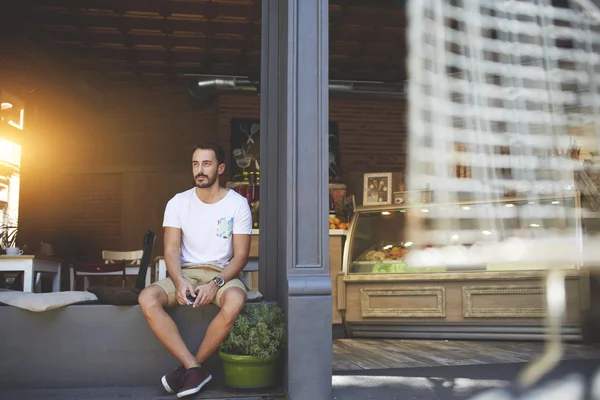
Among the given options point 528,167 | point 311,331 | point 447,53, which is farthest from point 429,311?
point 447,53

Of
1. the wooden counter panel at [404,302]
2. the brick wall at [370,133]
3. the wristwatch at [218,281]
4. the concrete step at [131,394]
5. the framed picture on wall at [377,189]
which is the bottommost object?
the concrete step at [131,394]

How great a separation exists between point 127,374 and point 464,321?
3384 millimetres

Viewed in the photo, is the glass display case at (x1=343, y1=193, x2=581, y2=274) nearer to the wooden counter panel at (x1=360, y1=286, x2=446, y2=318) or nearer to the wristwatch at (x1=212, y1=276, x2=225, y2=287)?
the wooden counter panel at (x1=360, y1=286, x2=446, y2=318)

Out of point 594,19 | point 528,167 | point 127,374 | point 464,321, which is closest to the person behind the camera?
point 127,374

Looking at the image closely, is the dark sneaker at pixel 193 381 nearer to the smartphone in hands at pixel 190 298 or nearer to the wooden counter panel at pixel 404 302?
the smartphone in hands at pixel 190 298

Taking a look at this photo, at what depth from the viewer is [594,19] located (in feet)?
23.4

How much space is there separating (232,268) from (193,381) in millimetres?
687

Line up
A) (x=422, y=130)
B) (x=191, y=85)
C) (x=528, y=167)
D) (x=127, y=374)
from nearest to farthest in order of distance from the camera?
(x=127, y=374) < (x=528, y=167) < (x=422, y=130) < (x=191, y=85)

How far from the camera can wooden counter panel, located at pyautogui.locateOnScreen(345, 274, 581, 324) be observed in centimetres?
574

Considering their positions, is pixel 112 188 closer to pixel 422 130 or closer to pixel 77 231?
pixel 77 231

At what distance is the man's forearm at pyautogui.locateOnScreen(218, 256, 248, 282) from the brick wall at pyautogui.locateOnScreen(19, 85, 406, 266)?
6494mm

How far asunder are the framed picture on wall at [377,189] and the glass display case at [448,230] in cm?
21

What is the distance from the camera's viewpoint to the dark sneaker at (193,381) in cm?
320

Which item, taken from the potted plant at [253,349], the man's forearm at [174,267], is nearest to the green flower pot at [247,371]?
the potted plant at [253,349]
